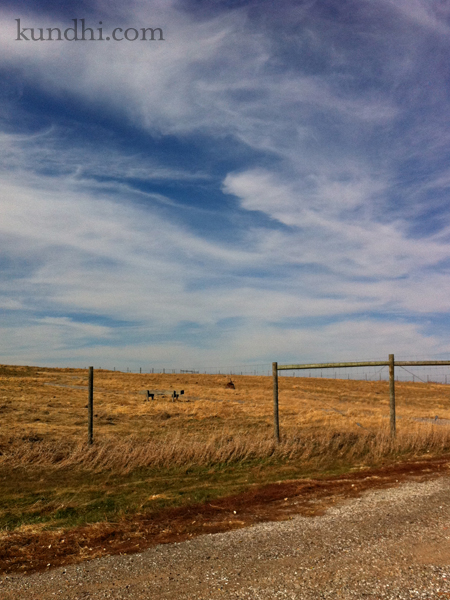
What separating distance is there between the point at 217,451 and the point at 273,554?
5427 mm

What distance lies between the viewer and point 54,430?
51.8 feet

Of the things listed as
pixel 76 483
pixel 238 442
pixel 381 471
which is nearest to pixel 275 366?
pixel 238 442

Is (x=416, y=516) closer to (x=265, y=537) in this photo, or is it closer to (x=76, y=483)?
(x=265, y=537)

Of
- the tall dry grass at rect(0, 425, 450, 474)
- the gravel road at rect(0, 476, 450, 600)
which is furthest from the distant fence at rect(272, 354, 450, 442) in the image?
the gravel road at rect(0, 476, 450, 600)

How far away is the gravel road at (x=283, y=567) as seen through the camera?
12.8ft

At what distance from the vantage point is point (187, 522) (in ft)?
19.8

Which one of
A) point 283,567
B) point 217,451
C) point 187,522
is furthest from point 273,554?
point 217,451

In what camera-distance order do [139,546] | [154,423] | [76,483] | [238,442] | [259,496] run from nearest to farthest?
[139,546] → [259,496] → [76,483] → [238,442] → [154,423]

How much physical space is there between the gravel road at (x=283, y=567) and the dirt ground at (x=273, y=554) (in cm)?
1

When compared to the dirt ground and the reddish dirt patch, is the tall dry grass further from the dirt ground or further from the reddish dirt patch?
the dirt ground

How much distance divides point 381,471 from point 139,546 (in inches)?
207

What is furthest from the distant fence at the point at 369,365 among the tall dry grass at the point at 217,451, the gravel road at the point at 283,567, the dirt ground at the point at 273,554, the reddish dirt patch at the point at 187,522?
the gravel road at the point at 283,567

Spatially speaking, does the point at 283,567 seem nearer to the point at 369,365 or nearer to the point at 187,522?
the point at 187,522

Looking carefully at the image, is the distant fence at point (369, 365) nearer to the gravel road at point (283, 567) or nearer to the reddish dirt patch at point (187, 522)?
the reddish dirt patch at point (187, 522)
